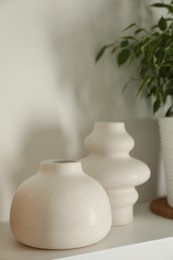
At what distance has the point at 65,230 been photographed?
754mm

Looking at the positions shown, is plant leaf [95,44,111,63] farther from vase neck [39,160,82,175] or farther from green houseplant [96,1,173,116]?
vase neck [39,160,82,175]

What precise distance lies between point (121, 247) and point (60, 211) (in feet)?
0.46

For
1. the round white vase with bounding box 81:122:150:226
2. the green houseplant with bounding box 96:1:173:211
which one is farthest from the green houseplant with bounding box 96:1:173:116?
the round white vase with bounding box 81:122:150:226

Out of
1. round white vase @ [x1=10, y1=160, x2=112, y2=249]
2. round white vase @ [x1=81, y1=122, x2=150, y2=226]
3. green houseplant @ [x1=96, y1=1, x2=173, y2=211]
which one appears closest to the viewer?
round white vase @ [x1=10, y1=160, x2=112, y2=249]

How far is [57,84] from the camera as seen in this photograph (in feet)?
3.52

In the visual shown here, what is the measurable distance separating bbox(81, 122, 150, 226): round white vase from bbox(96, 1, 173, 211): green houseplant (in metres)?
0.13

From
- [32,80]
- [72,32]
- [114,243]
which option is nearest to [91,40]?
[72,32]

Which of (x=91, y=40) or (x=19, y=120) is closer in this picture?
(x=19, y=120)

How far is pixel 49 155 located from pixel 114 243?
330 mm

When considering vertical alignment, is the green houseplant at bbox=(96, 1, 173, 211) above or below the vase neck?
above

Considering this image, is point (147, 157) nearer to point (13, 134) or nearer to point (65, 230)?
point (13, 134)

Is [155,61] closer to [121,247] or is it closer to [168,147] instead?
[168,147]

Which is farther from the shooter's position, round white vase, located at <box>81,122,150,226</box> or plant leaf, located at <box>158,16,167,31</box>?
plant leaf, located at <box>158,16,167,31</box>

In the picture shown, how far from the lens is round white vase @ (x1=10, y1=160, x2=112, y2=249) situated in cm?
76
